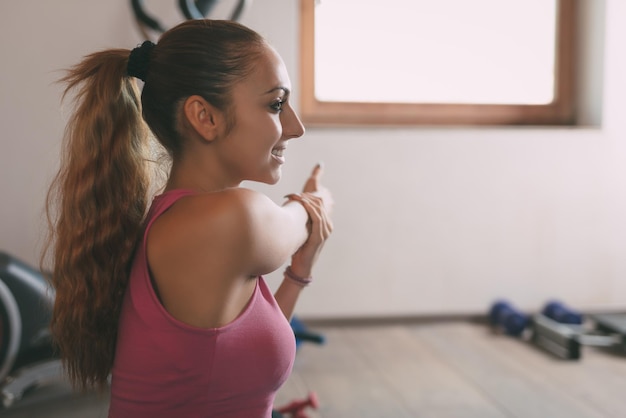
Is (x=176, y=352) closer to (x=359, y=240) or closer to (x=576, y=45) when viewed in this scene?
(x=359, y=240)

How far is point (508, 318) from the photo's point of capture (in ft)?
9.24

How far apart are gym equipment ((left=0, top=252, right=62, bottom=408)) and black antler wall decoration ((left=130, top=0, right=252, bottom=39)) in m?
0.95

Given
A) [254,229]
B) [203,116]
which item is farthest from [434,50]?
[254,229]

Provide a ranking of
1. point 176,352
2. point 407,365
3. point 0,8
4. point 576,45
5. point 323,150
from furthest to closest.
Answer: point 576,45 → point 323,150 → point 0,8 → point 407,365 → point 176,352

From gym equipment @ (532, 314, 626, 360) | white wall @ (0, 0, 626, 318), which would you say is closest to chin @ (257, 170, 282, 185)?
white wall @ (0, 0, 626, 318)

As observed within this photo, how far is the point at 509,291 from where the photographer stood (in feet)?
10.0

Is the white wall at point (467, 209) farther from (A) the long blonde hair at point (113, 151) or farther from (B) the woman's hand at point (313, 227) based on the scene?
(A) the long blonde hair at point (113, 151)

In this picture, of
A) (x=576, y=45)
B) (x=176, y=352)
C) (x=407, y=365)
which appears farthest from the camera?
(x=576, y=45)

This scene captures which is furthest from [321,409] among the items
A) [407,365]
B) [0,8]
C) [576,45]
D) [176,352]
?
[576,45]

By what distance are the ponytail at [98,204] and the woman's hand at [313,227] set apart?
26 centimetres

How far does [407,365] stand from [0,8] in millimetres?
2058

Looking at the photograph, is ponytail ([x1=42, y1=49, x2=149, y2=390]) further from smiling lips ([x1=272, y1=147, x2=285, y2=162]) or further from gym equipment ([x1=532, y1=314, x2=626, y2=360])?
gym equipment ([x1=532, y1=314, x2=626, y2=360])

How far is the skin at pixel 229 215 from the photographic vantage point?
82 cm

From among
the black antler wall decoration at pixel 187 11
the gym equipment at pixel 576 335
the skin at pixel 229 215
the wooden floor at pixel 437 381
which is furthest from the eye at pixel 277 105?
the gym equipment at pixel 576 335
